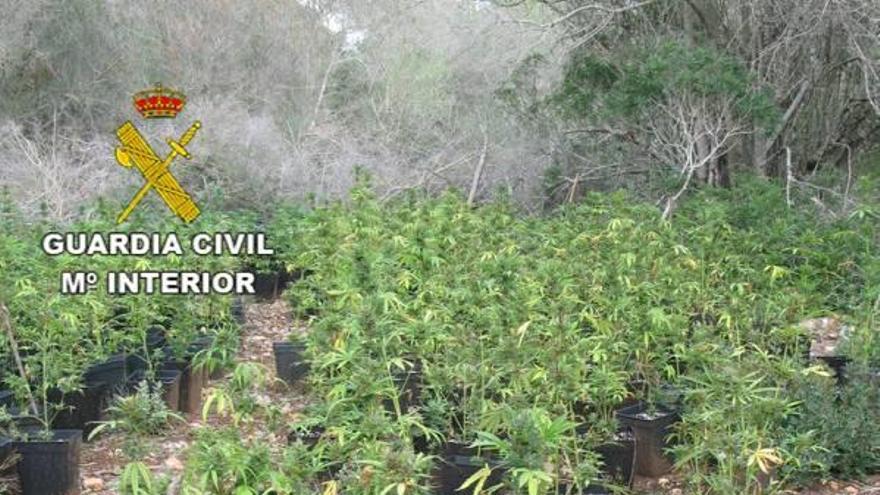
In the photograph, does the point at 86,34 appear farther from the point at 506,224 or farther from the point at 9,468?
the point at 9,468

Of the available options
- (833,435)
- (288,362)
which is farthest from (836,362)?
(288,362)

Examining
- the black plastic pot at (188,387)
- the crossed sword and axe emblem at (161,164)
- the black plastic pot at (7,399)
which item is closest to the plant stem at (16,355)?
the black plastic pot at (7,399)

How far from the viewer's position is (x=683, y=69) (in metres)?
8.76

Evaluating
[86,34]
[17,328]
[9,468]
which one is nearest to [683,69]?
[17,328]

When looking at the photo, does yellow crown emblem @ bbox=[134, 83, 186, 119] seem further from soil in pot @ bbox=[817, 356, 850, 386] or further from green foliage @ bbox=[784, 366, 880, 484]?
green foliage @ bbox=[784, 366, 880, 484]

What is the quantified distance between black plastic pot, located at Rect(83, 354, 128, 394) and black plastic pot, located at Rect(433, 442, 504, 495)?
6.06 ft

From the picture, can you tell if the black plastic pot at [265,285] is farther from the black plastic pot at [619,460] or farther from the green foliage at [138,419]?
the black plastic pot at [619,460]

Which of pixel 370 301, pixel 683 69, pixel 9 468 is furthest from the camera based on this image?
pixel 683 69

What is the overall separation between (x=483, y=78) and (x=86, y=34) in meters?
5.71

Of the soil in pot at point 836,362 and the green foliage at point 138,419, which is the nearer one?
the green foliage at point 138,419

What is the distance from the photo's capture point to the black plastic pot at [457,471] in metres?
3.34

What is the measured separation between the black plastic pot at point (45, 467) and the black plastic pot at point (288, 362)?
1872mm

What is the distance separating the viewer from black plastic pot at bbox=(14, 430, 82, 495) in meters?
3.56

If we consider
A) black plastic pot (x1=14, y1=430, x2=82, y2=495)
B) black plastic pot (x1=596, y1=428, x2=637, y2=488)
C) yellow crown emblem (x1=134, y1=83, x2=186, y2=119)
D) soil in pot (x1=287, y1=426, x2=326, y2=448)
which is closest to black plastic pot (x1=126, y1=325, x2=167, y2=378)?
black plastic pot (x1=14, y1=430, x2=82, y2=495)
